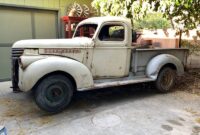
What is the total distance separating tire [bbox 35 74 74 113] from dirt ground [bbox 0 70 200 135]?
0.19 metres

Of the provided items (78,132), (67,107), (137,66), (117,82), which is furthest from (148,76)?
(78,132)

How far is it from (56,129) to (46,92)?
73 centimetres

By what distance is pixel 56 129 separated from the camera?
3.57 m

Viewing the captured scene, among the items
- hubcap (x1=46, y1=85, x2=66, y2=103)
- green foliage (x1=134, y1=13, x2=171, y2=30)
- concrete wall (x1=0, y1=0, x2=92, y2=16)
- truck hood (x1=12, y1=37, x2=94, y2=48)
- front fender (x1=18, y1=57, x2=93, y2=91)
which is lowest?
hubcap (x1=46, y1=85, x2=66, y2=103)

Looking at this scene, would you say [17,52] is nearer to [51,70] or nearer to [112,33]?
[51,70]

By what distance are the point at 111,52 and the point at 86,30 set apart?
2.71ft

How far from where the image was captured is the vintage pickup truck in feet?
13.0

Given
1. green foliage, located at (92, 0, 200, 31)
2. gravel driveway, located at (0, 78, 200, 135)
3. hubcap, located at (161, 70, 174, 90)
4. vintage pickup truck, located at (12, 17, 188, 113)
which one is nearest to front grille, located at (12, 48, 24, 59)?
vintage pickup truck, located at (12, 17, 188, 113)

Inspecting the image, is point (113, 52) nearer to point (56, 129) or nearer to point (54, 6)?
point (56, 129)

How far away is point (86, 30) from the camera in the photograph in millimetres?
5016

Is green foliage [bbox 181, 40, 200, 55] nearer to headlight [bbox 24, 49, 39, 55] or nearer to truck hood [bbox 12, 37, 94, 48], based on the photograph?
truck hood [bbox 12, 37, 94, 48]

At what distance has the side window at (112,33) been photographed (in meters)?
4.68

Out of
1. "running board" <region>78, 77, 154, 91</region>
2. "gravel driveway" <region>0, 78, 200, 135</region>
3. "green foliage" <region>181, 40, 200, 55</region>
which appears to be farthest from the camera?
"green foliage" <region>181, 40, 200, 55</region>

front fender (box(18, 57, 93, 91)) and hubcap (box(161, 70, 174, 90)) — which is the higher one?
front fender (box(18, 57, 93, 91))
